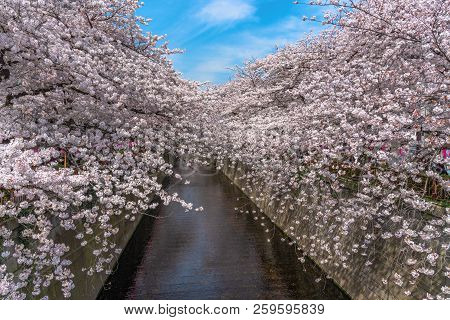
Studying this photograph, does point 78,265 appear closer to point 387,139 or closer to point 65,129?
point 65,129

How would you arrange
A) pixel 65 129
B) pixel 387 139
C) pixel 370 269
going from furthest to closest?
pixel 370 269 < pixel 65 129 < pixel 387 139

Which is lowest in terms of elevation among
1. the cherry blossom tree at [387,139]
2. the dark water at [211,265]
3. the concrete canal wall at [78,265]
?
the dark water at [211,265]

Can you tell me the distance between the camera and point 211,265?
50.5 feet

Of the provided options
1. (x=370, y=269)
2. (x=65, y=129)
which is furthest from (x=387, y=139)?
(x=65, y=129)

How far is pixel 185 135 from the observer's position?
498 inches

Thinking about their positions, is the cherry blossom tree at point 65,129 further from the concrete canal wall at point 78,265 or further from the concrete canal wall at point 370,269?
the concrete canal wall at point 370,269

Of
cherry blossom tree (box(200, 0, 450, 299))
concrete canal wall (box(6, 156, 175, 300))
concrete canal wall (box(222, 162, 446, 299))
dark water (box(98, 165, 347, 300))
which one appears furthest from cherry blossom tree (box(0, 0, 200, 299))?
concrete canal wall (box(222, 162, 446, 299))

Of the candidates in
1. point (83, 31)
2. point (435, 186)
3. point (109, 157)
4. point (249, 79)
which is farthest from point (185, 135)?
point (249, 79)

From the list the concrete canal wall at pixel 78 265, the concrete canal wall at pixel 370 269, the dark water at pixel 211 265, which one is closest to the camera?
the concrete canal wall at pixel 370 269

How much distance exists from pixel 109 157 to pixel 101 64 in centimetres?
251

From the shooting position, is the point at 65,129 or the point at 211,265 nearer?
the point at 65,129

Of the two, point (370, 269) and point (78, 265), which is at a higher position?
point (370, 269)

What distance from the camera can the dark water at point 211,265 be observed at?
41.8ft

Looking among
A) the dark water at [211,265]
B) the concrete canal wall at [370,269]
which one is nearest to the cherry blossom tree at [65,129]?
the dark water at [211,265]
